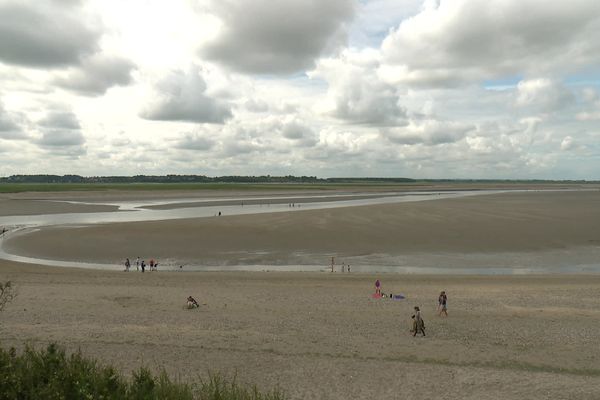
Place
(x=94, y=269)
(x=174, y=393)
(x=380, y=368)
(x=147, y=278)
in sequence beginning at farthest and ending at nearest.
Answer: (x=94, y=269)
(x=147, y=278)
(x=380, y=368)
(x=174, y=393)

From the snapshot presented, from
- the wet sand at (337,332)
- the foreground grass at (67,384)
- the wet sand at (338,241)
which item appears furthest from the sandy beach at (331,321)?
the foreground grass at (67,384)

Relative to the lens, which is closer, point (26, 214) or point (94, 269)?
point (94, 269)

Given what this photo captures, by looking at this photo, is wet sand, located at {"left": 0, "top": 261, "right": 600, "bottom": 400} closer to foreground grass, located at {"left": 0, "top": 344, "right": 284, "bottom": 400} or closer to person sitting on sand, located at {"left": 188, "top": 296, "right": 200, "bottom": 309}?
person sitting on sand, located at {"left": 188, "top": 296, "right": 200, "bottom": 309}

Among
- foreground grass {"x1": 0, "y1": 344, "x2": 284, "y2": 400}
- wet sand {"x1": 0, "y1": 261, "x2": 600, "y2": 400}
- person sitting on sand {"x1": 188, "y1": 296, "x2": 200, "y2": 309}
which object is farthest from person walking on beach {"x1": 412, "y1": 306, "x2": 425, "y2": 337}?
person sitting on sand {"x1": 188, "y1": 296, "x2": 200, "y2": 309}

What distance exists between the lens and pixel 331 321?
57.4 ft

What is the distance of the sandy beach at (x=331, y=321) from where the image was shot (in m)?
12.7

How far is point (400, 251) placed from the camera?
34750 mm

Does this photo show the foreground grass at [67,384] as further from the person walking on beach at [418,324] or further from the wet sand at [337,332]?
the person walking on beach at [418,324]

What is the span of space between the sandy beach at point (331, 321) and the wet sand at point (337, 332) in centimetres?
6

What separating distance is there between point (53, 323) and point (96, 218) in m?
41.5

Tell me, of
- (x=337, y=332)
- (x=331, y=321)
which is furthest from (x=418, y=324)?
(x=331, y=321)

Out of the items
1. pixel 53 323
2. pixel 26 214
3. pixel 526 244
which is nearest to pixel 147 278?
pixel 53 323

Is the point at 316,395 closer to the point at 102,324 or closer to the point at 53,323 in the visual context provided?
the point at 102,324

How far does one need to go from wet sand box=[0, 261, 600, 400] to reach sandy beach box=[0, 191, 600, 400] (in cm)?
6
